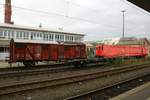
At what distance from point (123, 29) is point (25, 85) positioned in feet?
193

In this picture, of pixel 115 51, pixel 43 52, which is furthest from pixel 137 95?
pixel 115 51

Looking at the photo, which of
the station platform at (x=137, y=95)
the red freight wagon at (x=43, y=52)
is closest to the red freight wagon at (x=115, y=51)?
the red freight wagon at (x=43, y=52)

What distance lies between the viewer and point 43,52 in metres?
26.6

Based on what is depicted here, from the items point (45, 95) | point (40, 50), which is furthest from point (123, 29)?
point (45, 95)

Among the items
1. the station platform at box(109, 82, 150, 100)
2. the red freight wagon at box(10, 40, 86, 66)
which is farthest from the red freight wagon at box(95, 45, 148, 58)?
the station platform at box(109, 82, 150, 100)

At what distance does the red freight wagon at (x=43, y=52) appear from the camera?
950 inches

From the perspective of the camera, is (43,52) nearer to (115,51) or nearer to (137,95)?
(115,51)

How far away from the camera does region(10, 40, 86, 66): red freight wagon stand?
24141 mm

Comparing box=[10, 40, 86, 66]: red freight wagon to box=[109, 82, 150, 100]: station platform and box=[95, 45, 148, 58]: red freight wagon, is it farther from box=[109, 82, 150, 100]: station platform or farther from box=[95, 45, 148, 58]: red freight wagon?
box=[109, 82, 150, 100]: station platform

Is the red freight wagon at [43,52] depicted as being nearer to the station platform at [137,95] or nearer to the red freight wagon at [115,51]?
the red freight wagon at [115,51]

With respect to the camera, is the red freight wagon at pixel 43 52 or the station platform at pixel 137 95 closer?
the station platform at pixel 137 95

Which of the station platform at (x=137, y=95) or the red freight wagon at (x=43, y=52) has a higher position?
the red freight wagon at (x=43, y=52)

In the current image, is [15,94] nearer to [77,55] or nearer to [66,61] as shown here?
[66,61]

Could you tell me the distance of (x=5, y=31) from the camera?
46.1 m
